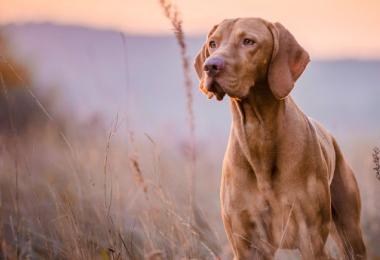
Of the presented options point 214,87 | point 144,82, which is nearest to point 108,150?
point 214,87

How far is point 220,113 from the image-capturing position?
22234 mm

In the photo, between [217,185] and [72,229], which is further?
[217,185]

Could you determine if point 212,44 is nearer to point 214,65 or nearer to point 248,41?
point 248,41

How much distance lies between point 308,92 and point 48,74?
6.10m

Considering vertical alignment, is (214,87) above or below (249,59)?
below

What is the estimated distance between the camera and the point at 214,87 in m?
5.93

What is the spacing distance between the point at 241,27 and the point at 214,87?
21.2 inches

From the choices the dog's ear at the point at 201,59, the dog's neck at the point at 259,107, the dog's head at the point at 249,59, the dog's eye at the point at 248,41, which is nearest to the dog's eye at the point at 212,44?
the dog's head at the point at 249,59

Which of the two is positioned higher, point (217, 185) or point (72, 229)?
point (72, 229)

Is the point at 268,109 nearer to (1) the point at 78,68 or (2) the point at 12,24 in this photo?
(2) the point at 12,24

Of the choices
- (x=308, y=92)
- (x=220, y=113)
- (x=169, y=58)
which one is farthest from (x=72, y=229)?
(x=169, y=58)

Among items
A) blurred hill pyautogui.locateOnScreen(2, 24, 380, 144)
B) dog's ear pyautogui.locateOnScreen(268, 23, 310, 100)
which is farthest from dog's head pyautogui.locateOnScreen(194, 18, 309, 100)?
blurred hill pyautogui.locateOnScreen(2, 24, 380, 144)

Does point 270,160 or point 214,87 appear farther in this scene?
point 270,160

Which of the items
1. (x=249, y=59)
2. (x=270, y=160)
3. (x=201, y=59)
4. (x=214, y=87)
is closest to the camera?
(x=214, y=87)
